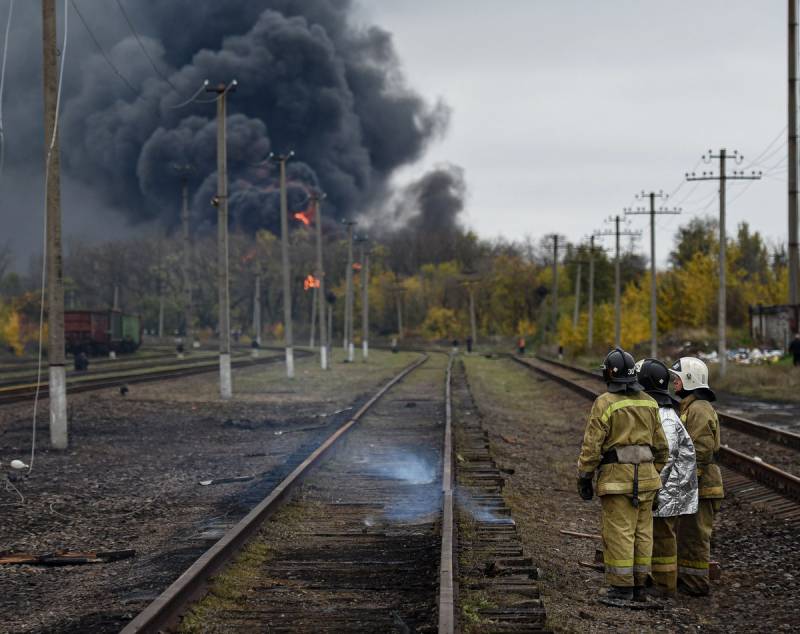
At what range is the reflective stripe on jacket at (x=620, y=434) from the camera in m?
7.07

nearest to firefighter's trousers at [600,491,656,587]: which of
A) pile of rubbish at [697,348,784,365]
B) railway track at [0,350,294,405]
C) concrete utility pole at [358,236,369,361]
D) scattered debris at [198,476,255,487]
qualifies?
scattered debris at [198,476,255,487]

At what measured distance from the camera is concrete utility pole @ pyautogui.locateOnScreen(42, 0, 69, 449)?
51.7 ft

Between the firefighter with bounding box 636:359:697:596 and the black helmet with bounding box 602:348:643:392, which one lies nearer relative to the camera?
the black helmet with bounding box 602:348:643:392

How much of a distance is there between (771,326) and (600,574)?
3939 cm

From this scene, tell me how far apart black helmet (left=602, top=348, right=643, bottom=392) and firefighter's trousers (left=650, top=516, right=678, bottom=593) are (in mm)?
1130

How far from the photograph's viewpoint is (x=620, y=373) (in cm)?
711

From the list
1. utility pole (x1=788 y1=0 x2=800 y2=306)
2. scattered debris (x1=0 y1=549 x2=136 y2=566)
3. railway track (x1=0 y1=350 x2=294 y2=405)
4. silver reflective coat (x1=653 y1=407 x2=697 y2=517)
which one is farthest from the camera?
utility pole (x1=788 y1=0 x2=800 y2=306)

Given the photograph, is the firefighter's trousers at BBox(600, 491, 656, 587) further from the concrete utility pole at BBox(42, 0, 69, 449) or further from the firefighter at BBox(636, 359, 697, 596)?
the concrete utility pole at BBox(42, 0, 69, 449)

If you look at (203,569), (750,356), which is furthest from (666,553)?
(750,356)

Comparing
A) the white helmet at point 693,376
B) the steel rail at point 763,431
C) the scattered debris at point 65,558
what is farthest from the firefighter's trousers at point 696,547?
the steel rail at point 763,431

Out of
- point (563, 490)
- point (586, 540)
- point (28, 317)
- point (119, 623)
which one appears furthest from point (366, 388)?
point (28, 317)

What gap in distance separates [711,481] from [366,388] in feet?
79.3

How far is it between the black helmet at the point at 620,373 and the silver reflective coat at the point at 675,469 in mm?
430

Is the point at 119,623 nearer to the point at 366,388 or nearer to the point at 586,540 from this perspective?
the point at 586,540
